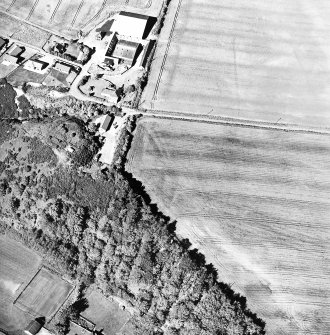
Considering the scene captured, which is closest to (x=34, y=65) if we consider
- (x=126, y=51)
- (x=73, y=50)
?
(x=73, y=50)

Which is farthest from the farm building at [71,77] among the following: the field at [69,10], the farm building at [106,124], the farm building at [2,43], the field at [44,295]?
the field at [44,295]

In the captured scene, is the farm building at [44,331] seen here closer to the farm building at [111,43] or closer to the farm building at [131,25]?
the farm building at [111,43]

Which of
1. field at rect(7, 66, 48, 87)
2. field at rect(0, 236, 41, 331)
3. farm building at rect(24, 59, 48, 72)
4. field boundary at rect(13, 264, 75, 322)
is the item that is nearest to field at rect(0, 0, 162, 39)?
farm building at rect(24, 59, 48, 72)

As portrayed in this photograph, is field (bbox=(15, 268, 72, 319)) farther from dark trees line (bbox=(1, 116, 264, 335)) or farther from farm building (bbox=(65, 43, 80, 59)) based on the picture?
farm building (bbox=(65, 43, 80, 59))

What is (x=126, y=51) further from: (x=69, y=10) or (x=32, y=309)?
(x=32, y=309)

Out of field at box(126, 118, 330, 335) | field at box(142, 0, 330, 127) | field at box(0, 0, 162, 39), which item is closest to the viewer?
field at box(126, 118, 330, 335)

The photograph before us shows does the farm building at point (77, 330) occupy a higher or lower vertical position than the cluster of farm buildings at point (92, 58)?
lower
